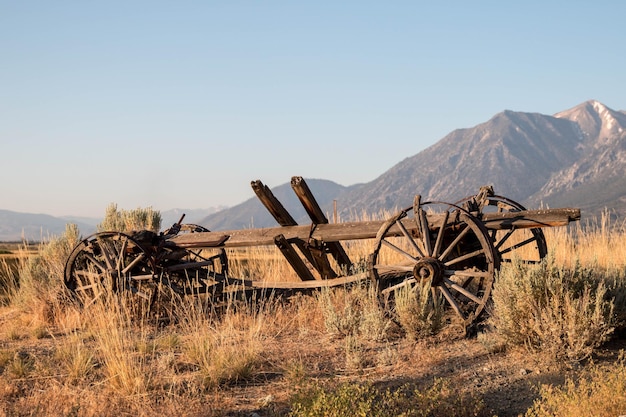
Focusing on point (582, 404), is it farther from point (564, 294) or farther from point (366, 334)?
point (366, 334)

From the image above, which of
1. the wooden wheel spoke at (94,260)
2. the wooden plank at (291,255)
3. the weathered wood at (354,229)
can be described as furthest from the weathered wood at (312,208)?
the wooden wheel spoke at (94,260)

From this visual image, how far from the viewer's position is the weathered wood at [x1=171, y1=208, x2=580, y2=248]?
6625 millimetres

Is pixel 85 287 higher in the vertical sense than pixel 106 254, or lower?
lower

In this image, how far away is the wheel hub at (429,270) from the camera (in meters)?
6.68

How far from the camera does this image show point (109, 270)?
8312mm

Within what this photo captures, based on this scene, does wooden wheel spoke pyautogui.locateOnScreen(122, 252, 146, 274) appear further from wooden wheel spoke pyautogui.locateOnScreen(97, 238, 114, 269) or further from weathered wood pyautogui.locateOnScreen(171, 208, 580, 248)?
weathered wood pyautogui.locateOnScreen(171, 208, 580, 248)

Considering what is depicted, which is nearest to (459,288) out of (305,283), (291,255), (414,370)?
(414,370)

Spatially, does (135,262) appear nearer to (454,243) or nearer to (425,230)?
(425,230)

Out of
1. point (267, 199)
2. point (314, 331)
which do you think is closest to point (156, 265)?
point (267, 199)

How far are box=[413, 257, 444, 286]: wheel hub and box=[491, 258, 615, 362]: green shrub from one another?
2.37 feet

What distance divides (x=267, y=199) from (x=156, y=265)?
1675 millimetres

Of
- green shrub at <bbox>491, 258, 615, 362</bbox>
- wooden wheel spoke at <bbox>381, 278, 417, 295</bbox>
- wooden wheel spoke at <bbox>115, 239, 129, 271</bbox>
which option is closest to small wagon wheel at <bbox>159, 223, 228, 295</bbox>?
wooden wheel spoke at <bbox>115, 239, 129, 271</bbox>

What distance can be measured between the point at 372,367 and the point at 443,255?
1606 mm

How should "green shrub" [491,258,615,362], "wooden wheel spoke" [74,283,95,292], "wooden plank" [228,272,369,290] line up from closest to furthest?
1. "green shrub" [491,258,615,362]
2. "wooden plank" [228,272,369,290]
3. "wooden wheel spoke" [74,283,95,292]
